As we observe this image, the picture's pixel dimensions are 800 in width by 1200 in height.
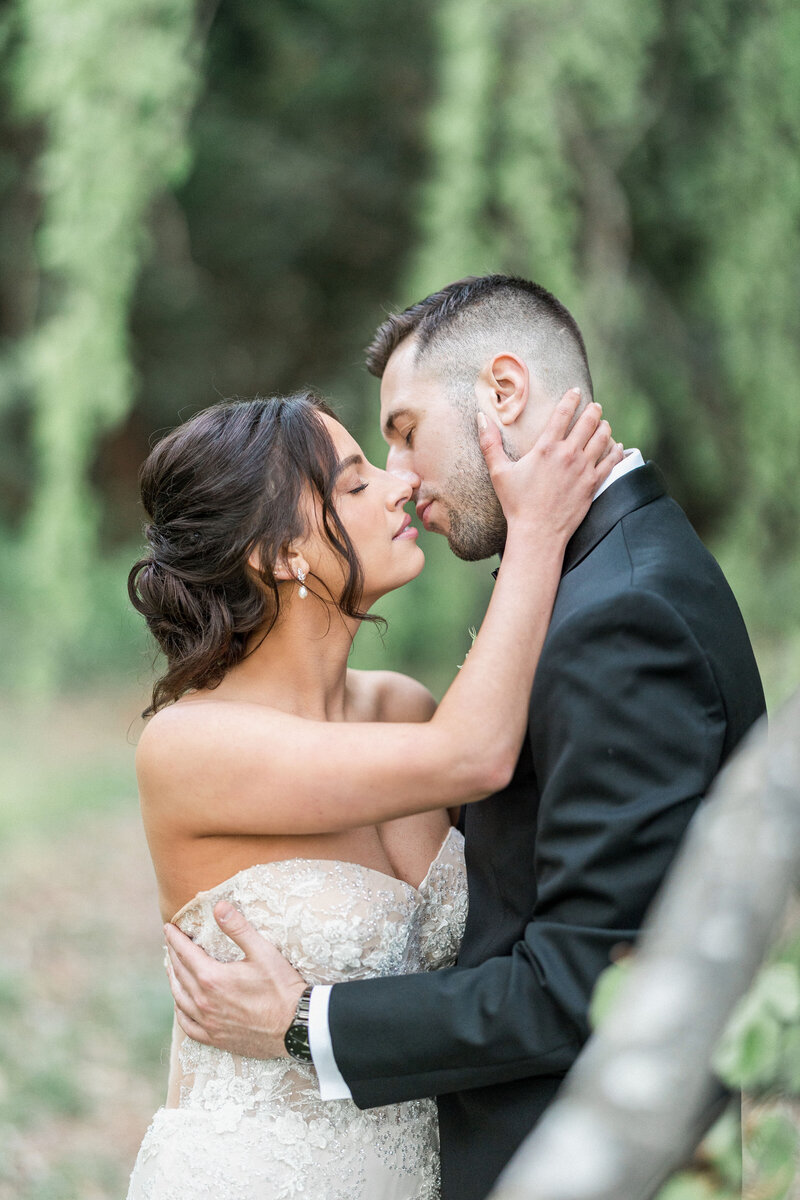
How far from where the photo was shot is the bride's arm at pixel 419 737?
6.59 ft

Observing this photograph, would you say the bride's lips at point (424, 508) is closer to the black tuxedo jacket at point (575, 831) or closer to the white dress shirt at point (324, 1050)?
the black tuxedo jacket at point (575, 831)

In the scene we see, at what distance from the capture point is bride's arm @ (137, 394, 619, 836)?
6.59ft

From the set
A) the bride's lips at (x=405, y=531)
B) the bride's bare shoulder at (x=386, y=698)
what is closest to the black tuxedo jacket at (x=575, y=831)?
the bride's lips at (x=405, y=531)

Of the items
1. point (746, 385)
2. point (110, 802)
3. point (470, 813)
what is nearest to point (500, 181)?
point (746, 385)

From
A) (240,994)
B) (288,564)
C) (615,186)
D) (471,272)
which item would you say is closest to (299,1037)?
(240,994)

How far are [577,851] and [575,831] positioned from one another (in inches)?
1.2

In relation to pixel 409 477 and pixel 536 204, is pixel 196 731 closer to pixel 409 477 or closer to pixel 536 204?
pixel 409 477

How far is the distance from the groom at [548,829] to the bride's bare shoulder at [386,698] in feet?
1.84

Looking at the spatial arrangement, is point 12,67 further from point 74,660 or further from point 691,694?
point 74,660

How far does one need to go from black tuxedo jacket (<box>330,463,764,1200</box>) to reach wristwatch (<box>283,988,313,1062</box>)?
8 cm

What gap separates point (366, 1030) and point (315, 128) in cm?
1062

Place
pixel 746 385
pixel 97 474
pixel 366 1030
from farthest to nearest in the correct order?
pixel 97 474 → pixel 746 385 → pixel 366 1030

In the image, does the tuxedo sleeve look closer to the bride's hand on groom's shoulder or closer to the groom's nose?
the bride's hand on groom's shoulder

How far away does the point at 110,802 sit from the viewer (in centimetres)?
948
